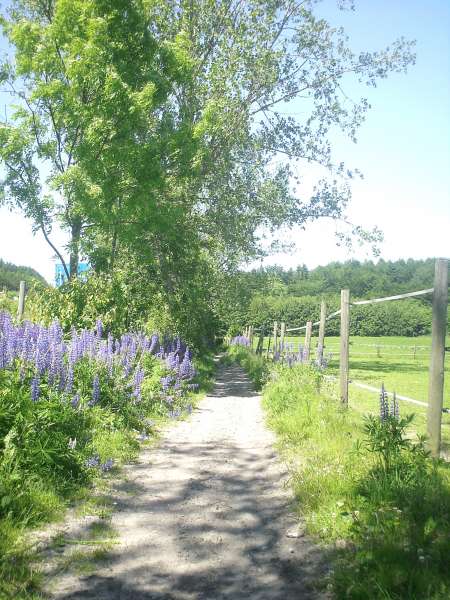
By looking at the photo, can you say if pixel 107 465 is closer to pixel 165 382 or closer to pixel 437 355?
pixel 437 355

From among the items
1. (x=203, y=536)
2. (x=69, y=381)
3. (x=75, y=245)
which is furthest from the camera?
(x=75, y=245)

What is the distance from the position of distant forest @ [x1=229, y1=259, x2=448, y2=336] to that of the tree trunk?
29.4 feet

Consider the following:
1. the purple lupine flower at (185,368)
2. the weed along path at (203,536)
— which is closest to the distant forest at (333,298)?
the weed along path at (203,536)

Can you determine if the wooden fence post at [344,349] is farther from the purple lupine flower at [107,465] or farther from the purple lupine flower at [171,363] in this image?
the purple lupine flower at [107,465]

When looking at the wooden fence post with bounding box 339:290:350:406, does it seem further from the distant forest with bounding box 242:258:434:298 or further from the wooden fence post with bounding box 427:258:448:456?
the distant forest with bounding box 242:258:434:298

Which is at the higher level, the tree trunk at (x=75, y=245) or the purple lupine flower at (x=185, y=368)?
the tree trunk at (x=75, y=245)

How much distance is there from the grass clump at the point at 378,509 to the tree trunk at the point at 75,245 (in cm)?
936

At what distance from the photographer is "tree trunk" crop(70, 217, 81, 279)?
14.1 m

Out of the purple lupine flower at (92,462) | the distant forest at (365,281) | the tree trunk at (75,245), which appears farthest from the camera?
the distant forest at (365,281)

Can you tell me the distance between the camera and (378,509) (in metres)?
4.08

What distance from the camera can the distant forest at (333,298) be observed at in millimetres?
24828

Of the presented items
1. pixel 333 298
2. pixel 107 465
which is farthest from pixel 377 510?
pixel 333 298

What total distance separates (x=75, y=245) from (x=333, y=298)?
6152 cm

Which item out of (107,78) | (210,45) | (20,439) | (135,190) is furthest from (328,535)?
(210,45)
